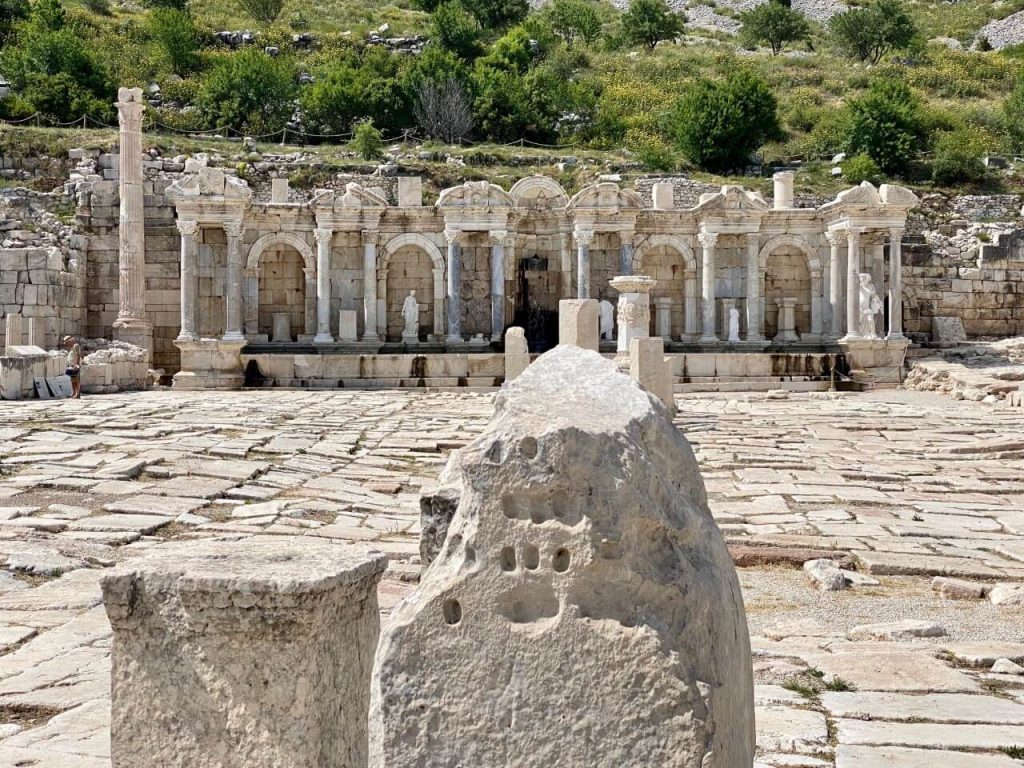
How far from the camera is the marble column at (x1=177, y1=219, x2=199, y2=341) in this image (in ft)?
82.8

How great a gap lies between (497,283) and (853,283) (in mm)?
7996

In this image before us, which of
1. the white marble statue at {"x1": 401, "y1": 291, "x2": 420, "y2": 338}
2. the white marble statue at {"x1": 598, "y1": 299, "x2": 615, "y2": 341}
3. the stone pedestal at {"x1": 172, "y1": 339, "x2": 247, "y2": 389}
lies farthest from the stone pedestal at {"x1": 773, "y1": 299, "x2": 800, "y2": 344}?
the stone pedestal at {"x1": 172, "y1": 339, "x2": 247, "y2": 389}

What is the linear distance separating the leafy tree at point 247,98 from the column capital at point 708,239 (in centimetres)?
2155

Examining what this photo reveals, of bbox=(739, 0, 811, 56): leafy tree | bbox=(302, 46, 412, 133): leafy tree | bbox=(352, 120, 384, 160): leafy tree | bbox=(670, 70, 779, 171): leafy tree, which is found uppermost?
bbox=(739, 0, 811, 56): leafy tree

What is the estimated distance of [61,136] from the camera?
3222 cm

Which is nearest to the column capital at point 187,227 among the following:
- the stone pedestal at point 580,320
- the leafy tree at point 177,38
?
the stone pedestal at point 580,320

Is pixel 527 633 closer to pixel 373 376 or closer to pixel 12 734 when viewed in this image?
pixel 12 734

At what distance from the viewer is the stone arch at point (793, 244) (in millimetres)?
27102

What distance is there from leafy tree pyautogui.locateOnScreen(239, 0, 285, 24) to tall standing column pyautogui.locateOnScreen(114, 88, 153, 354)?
36015 mm

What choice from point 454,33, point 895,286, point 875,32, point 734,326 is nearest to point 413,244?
point 734,326

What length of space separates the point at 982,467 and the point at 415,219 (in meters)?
16.9

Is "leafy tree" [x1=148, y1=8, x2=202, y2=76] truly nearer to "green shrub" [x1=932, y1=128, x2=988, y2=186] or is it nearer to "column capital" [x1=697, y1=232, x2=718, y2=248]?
"column capital" [x1=697, y1=232, x2=718, y2=248]

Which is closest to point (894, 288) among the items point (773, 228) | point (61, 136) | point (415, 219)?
point (773, 228)

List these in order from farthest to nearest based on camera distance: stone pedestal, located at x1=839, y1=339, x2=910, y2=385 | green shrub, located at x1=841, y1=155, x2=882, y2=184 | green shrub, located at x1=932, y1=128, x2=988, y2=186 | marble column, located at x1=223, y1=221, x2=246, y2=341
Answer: green shrub, located at x1=932, y1=128, x2=988, y2=186, green shrub, located at x1=841, y1=155, x2=882, y2=184, marble column, located at x1=223, y1=221, x2=246, y2=341, stone pedestal, located at x1=839, y1=339, x2=910, y2=385
